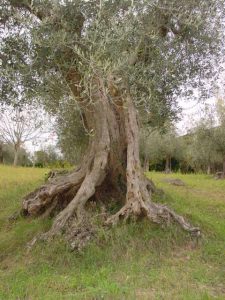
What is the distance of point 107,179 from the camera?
9.86 m

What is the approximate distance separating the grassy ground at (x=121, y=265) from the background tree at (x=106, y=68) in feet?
1.71

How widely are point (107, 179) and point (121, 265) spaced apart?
321cm

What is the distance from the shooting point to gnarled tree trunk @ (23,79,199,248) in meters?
8.27

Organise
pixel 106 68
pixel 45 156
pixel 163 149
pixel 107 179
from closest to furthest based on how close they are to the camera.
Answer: pixel 106 68 → pixel 107 179 → pixel 163 149 → pixel 45 156

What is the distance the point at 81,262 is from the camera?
7.06 m

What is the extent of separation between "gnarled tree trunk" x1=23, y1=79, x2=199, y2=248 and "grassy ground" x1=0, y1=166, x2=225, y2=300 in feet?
1.43

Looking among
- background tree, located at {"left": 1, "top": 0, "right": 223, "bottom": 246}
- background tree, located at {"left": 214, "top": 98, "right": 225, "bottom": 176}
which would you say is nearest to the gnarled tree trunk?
background tree, located at {"left": 1, "top": 0, "right": 223, "bottom": 246}

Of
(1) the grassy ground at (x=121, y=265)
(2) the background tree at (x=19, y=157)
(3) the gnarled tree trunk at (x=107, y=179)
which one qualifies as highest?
(2) the background tree at (x=19, y=157)

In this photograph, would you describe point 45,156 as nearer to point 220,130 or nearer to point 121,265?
point 220,130

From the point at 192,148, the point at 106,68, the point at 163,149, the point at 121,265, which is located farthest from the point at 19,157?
the point at 106,68

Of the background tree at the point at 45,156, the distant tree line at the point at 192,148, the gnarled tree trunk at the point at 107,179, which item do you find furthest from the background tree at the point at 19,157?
the gnarled tree trunk at the point at 107,179

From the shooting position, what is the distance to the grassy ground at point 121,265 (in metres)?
5.91

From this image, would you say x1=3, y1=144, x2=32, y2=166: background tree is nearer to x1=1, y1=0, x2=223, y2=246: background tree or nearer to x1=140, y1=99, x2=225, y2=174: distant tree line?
x1=140, y1=99, x2=225, y2=174: distant tree line

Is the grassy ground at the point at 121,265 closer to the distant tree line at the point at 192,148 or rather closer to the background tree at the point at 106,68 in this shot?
the background tree at the point at 106,68
